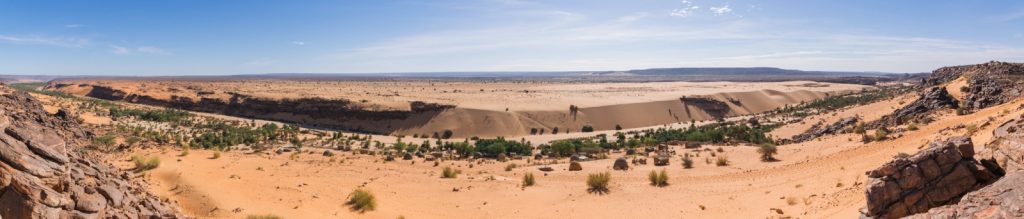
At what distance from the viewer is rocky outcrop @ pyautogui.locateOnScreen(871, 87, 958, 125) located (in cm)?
2834

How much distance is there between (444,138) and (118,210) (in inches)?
1427

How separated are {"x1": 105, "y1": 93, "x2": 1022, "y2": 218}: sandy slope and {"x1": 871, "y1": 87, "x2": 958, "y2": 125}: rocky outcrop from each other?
209 inches

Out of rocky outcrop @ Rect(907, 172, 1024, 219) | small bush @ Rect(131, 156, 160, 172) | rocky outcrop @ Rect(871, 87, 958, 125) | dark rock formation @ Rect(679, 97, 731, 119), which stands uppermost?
rocky outcrop @ Rect(907, 172, 1024, 219)

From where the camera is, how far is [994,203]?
7.29 meters

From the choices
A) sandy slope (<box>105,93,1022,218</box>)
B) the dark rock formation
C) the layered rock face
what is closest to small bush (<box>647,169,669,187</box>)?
sandy slope (<box>105,93,1022,218</box>)

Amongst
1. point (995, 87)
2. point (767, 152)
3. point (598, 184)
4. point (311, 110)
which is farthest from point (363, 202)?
point (311, 110)

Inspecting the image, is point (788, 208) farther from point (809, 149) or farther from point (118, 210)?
point (118, 210)

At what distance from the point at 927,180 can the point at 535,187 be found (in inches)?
435

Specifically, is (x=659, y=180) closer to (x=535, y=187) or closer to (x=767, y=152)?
(x=535, y=187)

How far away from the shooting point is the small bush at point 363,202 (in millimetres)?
14939

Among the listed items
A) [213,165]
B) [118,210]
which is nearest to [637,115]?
[213,165]

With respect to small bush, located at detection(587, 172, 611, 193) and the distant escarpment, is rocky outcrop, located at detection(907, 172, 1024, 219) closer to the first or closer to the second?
small bush, located at detection(587, 172, 611, 193)

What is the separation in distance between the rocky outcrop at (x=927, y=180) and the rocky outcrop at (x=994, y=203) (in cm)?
139

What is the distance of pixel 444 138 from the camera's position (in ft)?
150
